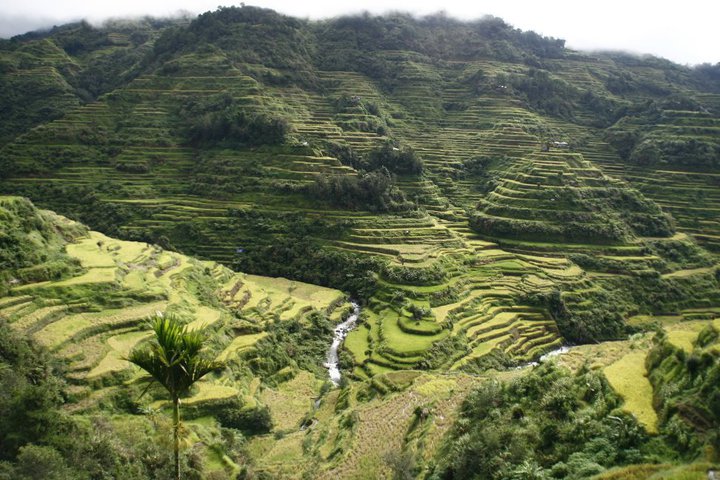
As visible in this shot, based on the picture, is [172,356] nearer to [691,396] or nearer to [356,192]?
[691,396]

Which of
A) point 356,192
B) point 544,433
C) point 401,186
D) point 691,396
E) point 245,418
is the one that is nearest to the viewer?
point 691,396

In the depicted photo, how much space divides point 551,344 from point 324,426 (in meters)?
19.7

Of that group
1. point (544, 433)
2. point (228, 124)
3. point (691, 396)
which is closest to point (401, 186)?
point (228, 124)

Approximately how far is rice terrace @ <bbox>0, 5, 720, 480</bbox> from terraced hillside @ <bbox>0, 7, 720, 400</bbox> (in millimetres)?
299

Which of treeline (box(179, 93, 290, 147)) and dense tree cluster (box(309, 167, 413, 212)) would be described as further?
treeline (box(179, 93, 290, 147))

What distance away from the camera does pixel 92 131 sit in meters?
59.2

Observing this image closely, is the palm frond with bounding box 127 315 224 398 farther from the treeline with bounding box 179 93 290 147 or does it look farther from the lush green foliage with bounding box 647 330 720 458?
the treeline with bounding box 179 93 290 147

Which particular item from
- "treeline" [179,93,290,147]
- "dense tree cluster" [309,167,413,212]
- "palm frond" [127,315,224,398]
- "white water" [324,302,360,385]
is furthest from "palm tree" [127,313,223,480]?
"treeline" [179,93,290,147]

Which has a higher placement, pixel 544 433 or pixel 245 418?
pixel 544 433

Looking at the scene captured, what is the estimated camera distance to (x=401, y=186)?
183 ft

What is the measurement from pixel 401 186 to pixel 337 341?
25.4 meters

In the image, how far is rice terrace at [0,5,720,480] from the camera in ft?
45.5

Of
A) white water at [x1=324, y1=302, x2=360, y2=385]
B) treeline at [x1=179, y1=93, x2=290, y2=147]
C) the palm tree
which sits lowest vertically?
white water at [x1=324, y1=302, x2=360, y2=385]

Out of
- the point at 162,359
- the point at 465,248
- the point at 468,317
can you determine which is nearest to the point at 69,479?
the point at 162,359
